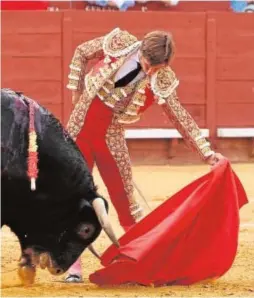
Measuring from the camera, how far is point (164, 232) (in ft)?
14.1

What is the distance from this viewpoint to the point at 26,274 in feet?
13.2

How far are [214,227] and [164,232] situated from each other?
0.67 feet

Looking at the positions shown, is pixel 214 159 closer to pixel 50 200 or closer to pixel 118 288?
pixel 118 288

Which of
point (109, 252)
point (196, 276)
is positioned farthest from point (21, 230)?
point (196, 276)

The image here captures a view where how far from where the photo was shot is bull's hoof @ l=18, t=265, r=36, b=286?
401cm

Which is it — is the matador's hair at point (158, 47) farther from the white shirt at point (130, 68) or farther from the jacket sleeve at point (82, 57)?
the jacket sleeve at point (82, 57)

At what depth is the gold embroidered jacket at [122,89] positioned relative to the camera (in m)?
4.34

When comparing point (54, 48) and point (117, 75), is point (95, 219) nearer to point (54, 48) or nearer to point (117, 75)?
point (117, 75)

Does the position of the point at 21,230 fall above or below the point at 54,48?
above

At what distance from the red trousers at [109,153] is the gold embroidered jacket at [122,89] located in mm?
31

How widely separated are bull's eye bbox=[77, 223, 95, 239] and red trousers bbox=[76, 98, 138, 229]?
0.52m

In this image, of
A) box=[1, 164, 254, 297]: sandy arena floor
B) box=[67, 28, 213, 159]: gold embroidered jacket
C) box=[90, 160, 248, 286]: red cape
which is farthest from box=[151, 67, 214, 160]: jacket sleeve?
box=[1, 164, 254, 297]: sandy arena floor

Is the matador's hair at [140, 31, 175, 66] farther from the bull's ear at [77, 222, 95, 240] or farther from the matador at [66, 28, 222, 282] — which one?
the bull's ear at [77, 222, 95, 240]

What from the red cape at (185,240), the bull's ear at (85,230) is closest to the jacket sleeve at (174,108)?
the red cape at (185,240)
